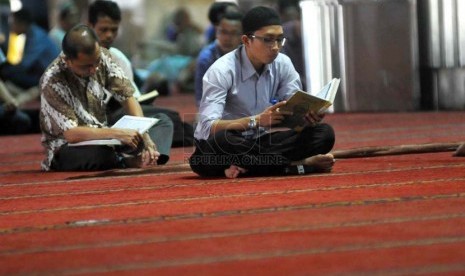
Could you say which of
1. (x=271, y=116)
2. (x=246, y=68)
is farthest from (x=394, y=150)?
(x=271, y=116)

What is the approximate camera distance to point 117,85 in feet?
21.3

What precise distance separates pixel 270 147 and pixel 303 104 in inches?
15.4

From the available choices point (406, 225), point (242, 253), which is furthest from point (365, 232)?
point (242, 253)

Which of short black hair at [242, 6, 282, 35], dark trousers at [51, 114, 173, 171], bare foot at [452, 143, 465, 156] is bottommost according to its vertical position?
bare foot at [452, 143, 465, 156]

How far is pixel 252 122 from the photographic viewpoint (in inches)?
217

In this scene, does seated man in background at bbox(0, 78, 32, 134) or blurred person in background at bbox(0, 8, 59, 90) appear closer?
seated man in background at bbox(0, 78, 32, 134)

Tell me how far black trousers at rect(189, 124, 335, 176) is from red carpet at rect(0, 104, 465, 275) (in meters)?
0.10

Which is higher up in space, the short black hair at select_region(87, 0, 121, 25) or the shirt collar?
the short black hair at select_region(87, 0, 121, 25)

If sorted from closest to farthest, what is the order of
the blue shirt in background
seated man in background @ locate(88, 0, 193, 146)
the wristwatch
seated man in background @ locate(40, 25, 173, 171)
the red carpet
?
1. the red carpet
2. the wristwatch
3. seated man in background @ locate(40, 25, 173, 171)
4. seated man in background @ locate(88, 0, 193, 146)
5. the blue shirt in background

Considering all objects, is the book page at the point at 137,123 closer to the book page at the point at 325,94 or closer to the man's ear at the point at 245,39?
the man's ear at the point at 245,39

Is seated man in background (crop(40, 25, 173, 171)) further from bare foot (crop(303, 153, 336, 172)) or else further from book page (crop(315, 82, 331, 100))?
book page (crop(315, 82, 331, 100))

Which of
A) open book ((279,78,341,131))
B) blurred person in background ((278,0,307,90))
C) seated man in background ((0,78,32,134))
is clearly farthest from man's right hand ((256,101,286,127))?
blurred person in background ((278,0,307,90))

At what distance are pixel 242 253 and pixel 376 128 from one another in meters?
4.94

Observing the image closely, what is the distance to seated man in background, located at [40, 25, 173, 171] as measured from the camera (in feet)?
19.9
